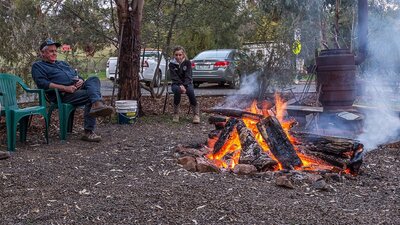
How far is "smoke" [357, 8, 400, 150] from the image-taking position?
21.3 ft

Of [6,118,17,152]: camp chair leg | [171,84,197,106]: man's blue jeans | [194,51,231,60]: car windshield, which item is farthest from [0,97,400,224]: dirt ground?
[194,51,231,60]: car windshield

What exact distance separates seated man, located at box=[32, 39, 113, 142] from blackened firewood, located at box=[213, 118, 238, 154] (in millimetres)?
1535

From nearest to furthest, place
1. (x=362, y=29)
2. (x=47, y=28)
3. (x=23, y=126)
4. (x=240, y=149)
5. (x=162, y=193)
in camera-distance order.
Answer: (x=162, y=193), (x=240, y=149), (x=23, y=126), (x=362, y=29), (x=47, y=28)

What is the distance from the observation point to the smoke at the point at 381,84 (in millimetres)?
6498

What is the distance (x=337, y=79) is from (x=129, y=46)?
3.48 metres

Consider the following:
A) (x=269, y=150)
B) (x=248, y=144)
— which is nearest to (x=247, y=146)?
(x=248, y=144)

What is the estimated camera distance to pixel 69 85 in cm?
607

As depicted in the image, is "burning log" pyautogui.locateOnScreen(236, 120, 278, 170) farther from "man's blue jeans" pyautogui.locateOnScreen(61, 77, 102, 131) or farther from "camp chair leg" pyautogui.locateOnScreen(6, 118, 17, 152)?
"camp chair leg" pyautogui.locateOnScreen(6, 118, 17, 152)

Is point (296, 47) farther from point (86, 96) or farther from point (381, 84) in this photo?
point (86, 96)

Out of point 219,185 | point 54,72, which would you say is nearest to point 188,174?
point 219,185

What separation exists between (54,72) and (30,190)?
252 cm

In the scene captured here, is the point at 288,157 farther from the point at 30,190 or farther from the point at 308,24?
the point at 308,24

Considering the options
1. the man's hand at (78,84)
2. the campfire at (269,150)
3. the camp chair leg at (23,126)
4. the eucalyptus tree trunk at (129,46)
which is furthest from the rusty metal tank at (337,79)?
the camp chair leg at (23,126)

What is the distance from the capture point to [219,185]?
13.1 ft
